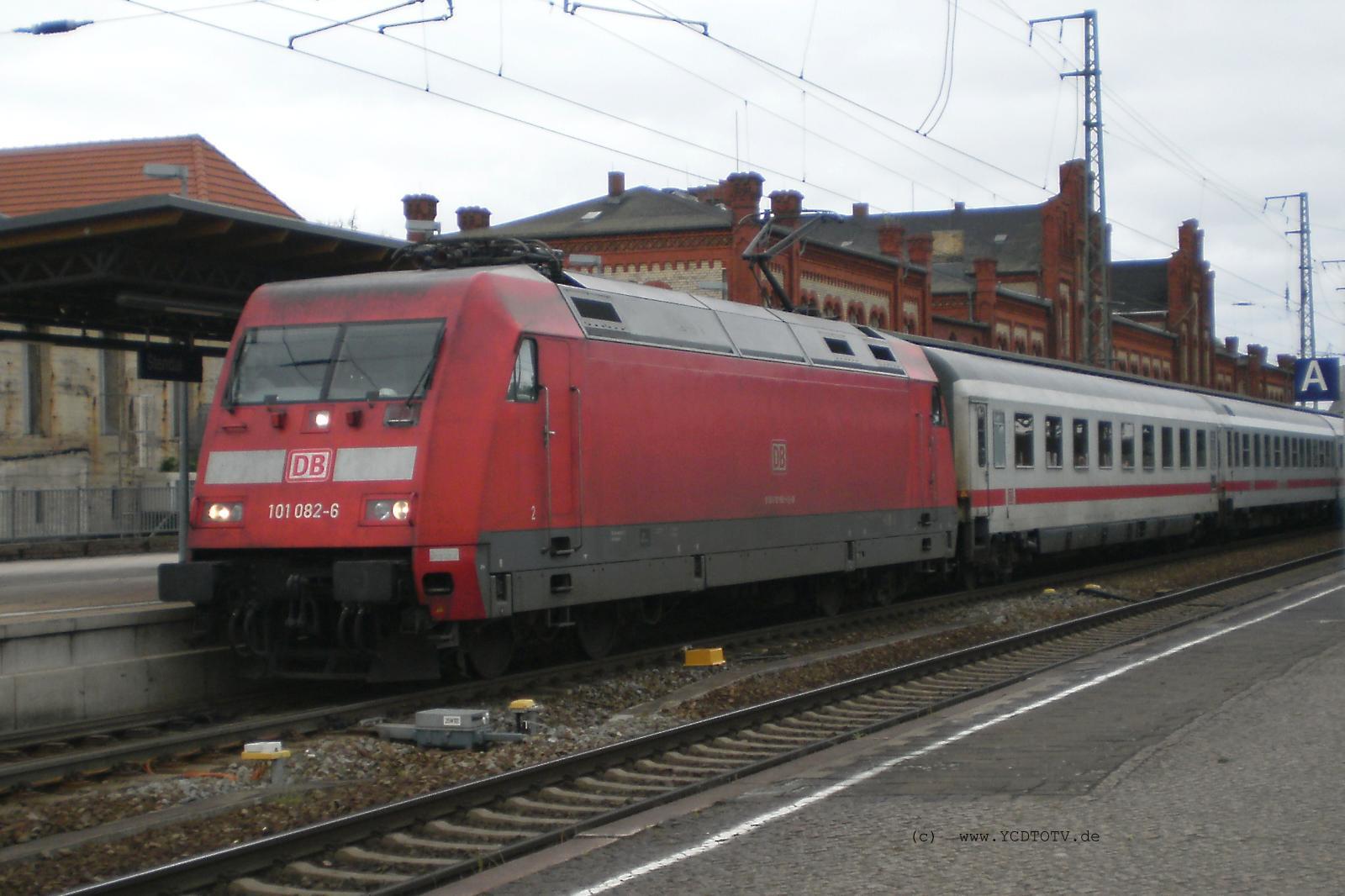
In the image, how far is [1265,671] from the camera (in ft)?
43.2

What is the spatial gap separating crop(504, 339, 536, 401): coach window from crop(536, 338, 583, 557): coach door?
0.23 feet

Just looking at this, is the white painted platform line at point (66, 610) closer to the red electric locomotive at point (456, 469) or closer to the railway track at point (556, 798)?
the red electric locomotive at point (456, 469)

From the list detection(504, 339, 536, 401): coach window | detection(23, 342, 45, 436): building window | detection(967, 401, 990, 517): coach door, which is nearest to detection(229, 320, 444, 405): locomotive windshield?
detection(504, 339, 536, 401): coach window

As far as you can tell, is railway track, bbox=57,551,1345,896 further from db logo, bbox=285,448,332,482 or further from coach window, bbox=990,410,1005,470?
coach window, bbox=990,410,1005,470

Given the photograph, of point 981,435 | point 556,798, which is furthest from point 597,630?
point 981,435

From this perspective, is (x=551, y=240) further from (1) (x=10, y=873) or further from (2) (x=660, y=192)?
(1) (x=10, y=873)

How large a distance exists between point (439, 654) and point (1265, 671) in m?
6.93

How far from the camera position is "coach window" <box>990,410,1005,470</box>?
22.0 m

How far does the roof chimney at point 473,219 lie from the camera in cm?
4719

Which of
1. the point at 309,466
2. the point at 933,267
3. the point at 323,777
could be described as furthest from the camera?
the point at 933,267

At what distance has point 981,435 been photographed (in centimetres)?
2166

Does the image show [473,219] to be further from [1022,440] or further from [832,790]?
[832,790]

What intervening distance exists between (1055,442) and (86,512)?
1947cm

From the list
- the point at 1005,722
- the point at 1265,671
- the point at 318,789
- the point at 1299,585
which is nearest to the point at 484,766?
the point at 318,789
